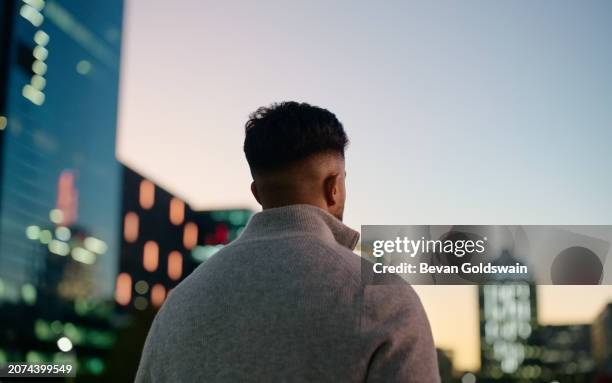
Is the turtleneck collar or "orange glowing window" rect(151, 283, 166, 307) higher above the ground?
"orange glowing window" rect(151, 283, 166, 307)

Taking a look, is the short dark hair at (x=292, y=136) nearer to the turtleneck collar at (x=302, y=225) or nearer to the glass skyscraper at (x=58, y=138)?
the turtleneck collar at (x=302, y=225)

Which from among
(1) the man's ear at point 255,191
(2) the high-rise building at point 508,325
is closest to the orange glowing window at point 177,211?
(1) the man's ear at point 255,191

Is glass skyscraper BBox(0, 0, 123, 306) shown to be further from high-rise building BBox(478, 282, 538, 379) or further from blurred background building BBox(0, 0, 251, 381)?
high-rise building BBox(478, 282, 538, 379)

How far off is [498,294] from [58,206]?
89.0 m

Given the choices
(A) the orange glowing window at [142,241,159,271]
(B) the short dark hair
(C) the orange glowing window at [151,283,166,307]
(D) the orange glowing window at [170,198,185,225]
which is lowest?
(B) the short dark hair

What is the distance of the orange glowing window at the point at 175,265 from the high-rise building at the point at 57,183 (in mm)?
6104

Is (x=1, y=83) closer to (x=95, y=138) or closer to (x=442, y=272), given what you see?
(x=95, y=138)

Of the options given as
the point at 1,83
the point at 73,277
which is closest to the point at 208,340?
the point at 1,83

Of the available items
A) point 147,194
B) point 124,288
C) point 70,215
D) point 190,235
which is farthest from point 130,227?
point 70,215

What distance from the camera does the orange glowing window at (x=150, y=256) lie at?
7838 cm

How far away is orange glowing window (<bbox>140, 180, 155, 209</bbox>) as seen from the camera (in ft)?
249

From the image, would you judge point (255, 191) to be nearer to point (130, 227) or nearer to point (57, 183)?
point (130, 227)

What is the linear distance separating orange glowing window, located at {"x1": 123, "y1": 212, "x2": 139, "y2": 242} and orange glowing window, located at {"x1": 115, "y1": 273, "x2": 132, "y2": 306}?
3937 millimetres

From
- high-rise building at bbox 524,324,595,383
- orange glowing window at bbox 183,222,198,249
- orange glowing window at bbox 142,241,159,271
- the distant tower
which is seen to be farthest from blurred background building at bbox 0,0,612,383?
high-rise building at bbox 524,324,595,383
